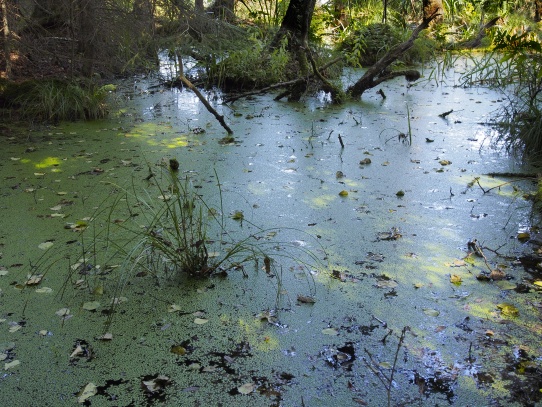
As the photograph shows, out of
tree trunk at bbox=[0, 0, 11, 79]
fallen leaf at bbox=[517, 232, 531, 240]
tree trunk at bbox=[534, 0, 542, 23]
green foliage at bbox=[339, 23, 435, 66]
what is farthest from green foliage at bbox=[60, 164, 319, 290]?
tree trunk at bbox=[534, 0, 542, 23]

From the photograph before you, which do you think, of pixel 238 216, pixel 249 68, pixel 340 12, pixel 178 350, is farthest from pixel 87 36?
pixel 340 12

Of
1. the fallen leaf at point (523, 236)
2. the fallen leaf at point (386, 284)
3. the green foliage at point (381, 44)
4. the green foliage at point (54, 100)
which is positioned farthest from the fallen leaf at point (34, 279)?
the green foliage at point (381, 44)

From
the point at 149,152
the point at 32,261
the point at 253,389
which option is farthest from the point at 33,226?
the point at 253,389

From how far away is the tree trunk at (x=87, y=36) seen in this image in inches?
228

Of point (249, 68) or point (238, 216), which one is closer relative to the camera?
point (238, 216)

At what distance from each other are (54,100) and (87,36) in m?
0.98

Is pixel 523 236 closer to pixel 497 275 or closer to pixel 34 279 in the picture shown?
pixel 497 275

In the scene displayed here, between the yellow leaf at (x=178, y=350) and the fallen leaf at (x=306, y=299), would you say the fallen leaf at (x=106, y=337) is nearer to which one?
the yellow leaf at (x=178, y=350)

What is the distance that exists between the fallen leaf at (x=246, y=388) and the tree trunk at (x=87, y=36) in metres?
4.87

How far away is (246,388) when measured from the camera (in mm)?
1880

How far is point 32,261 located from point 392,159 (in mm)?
2727

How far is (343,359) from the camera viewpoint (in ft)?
6.62

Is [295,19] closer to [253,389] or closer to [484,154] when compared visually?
[484,154]

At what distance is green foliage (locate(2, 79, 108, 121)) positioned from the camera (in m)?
5.34
